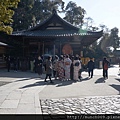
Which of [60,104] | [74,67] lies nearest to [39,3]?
[74,67]

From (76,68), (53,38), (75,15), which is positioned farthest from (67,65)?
(75,15)

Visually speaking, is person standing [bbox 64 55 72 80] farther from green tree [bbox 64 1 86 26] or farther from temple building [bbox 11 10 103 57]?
green tree [bbox 64 1 86 26]

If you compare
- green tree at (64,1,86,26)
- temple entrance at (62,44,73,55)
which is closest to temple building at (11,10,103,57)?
temple entrance at (62,44,73,55)

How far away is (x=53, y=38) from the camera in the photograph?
2198cm

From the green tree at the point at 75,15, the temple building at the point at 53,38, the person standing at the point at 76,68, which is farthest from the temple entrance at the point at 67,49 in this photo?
the green tree at the point at 75,15

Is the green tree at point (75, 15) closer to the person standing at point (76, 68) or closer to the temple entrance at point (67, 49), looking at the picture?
the temple entrance at point (67, 49)

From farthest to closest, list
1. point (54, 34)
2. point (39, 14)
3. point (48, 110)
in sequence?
1. point (39, 14)
2. point (54, 34)
3. point (48, 110)

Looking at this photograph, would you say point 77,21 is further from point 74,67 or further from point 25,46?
point 74,67

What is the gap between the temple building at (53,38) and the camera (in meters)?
21.8

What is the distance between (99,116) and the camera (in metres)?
5.18

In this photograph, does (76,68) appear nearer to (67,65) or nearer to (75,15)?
(67,65)

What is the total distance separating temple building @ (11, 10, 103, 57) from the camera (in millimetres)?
21812

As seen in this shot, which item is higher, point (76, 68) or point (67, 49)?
point (67, 49)

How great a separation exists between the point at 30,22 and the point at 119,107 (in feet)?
98.5
